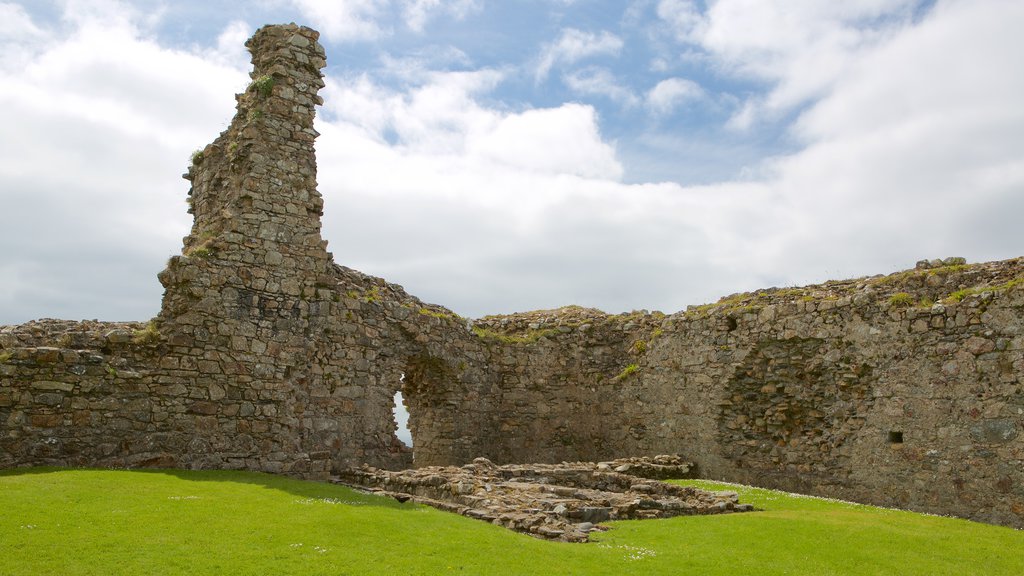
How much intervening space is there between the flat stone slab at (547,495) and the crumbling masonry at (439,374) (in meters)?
2.20

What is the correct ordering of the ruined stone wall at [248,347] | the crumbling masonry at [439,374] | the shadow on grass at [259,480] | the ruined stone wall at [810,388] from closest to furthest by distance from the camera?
the shadow on grass at [259,480] < the ruined stone wall at [248,347] < the crumbling masonry at [439,374] < the ruined stone wall at [810,388]

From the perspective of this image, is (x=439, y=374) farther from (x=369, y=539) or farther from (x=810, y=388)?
(x=369, y=539)

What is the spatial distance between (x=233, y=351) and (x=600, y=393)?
375 inches

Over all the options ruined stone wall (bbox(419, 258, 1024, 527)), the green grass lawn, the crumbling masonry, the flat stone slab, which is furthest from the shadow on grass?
ruined stone wall (bbox(419, 258, 1024, 527))

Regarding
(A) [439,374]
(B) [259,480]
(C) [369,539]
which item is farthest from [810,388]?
(B) [259,480]

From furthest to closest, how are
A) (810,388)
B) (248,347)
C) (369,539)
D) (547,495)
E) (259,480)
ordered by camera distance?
(810,388)
(248,347)
(259,480)
(547,495)
(369,539)

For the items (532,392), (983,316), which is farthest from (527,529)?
(532,392)

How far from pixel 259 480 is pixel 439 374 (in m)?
6.51

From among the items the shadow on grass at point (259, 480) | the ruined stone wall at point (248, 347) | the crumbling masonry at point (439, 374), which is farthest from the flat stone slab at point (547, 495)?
the crumbling masonry at point (439, 374)

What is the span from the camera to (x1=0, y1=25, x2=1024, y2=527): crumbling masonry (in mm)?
13914

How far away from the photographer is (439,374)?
20.0m

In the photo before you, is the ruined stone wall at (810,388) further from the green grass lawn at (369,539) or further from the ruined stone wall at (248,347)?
the ruined stone wall at (248,347)

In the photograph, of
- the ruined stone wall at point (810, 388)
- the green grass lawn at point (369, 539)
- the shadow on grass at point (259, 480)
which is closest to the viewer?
the green grass lawn at point (369, 539)

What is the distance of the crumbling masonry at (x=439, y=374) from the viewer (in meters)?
13.9
